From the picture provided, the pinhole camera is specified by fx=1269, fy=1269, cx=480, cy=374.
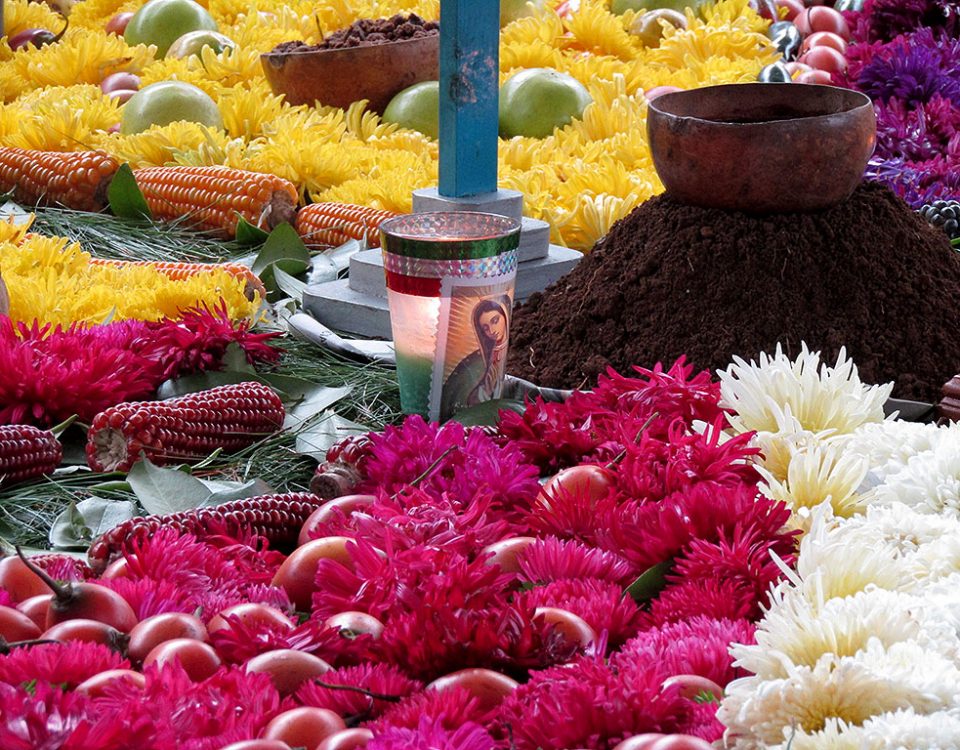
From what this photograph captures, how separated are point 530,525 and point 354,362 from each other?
0.78 m

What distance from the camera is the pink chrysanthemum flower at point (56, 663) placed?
775mm

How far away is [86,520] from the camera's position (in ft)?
4.25

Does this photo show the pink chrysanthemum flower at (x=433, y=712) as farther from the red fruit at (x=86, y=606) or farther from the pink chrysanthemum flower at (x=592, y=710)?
the red fruit at (x=86, y=606)

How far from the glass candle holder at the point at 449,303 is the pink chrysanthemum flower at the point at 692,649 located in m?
0.65

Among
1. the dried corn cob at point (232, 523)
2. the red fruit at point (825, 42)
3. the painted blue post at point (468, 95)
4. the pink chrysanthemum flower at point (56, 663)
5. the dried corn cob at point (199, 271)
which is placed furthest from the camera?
the red fruit at point (825, 42)

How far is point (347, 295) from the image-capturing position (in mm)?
2027

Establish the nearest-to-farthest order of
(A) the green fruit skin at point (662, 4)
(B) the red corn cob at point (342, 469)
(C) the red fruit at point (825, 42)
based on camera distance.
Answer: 1. (B) the red corn cob at point (342, 469)
2. (C) the red fruit at point (825, 42)
3. (A) the green fruit skin at point (662, 4)

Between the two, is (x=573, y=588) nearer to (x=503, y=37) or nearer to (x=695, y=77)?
(x=695, y=77)

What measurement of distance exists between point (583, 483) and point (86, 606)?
432 millimetres

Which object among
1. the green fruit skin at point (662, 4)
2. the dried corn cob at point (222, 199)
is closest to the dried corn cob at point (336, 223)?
the dried corn cob at point (222, 199)

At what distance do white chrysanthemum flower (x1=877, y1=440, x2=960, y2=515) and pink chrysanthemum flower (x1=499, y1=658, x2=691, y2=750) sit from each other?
13.6 inches

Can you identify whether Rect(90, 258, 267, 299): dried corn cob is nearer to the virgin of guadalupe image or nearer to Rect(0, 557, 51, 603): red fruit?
the virgin of guadalupe image

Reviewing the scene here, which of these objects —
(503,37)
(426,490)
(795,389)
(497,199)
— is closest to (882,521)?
(795,389)

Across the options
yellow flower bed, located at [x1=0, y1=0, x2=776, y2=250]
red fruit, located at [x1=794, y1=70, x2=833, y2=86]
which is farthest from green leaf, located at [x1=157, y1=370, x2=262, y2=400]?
red fruit, located at [x1=794, y1=70, x2=833, y2=86]
